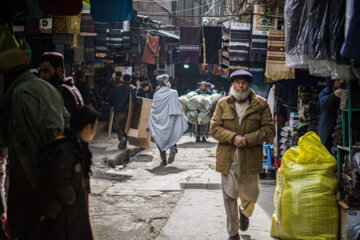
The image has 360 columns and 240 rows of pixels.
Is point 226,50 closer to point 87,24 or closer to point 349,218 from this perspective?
point 87,24

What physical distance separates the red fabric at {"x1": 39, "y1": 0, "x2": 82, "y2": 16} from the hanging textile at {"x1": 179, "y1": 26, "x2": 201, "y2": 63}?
37.3ft

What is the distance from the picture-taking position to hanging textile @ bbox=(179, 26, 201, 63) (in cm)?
1622

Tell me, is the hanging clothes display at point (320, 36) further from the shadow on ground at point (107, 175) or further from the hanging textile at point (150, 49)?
the hanging textile at point (150, 49)

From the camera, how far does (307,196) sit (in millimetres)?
4887

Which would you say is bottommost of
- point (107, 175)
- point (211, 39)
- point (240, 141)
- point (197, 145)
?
point (197, 145)

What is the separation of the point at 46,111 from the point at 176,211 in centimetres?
351

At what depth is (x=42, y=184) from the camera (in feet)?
9.69

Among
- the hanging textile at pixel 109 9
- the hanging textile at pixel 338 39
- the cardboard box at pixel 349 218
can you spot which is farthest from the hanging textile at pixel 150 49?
the cardboard box at pixel 349 218

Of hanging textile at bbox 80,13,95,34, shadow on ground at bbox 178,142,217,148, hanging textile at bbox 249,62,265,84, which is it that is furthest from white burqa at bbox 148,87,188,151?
shadow on ground at bbox 178,142,217,148

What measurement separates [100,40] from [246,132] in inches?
367

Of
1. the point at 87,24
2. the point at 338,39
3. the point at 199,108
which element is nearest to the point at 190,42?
the point at 199,108

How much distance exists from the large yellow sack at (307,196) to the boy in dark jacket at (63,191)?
2532 mm

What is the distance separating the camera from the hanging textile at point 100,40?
1345 cm

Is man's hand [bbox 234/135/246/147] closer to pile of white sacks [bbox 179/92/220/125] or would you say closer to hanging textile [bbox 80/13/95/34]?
hanging textile [bbox 80/13/95/34]
